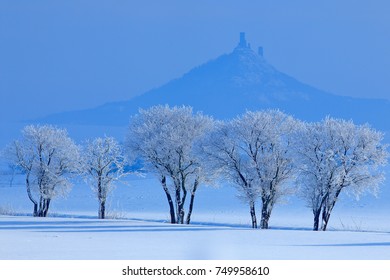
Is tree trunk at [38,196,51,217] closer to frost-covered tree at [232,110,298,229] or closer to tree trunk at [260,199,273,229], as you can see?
frost-covered tree at [232,110,298,229]

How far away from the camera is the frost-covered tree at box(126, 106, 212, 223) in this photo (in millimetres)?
61969

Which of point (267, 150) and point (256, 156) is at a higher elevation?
point (267, 150)

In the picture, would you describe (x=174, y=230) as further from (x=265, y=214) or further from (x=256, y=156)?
(x=256, y=156)

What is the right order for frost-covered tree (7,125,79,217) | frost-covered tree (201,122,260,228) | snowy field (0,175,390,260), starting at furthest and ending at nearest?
1. frost-covered tree (7,125,79,217)
2. frost-covered tree (201,122,260,228)
3. snowy field (0,175,390,260)

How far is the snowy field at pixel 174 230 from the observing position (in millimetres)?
26219

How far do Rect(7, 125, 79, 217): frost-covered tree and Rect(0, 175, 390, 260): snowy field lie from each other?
3777mm

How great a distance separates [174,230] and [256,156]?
14313 millimetres

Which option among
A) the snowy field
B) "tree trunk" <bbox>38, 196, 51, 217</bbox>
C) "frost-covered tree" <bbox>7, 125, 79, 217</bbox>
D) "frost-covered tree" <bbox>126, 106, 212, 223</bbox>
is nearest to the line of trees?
"frost-covered tree" <bbox>126, 106, 212, 223</bbox>

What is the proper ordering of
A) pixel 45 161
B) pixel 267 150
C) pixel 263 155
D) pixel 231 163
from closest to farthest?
pixel 263 155
pixel 231 163
pixel 267 150
pixel 45 161

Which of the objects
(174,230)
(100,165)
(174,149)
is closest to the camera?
(174,230)

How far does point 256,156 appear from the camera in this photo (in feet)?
191


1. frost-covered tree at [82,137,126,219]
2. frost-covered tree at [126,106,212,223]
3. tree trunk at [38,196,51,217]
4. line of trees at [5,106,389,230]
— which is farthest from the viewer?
tree trunk at [38,196,51,217]

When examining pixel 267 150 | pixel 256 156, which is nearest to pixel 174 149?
pixel 256 156
